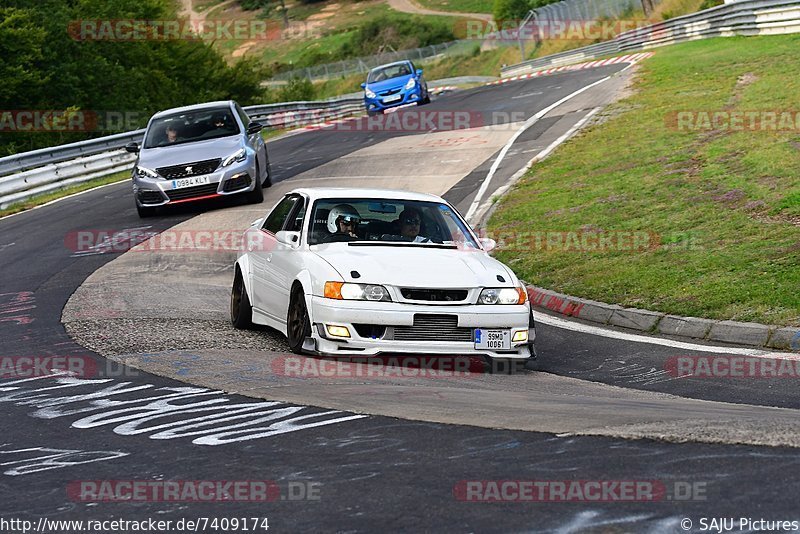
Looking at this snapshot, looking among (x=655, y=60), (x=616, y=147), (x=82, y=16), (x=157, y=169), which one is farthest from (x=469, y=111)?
(x=82, y=16)

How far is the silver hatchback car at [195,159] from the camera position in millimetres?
20656

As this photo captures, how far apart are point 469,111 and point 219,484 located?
105ft

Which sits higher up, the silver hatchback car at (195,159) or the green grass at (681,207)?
the silver hatchback car at (195,159)

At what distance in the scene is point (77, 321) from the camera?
12133mm

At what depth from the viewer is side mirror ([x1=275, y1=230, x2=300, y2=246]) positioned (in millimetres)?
10734

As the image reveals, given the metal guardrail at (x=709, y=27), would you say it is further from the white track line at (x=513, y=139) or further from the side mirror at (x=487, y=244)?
the side mirror at (x=487, y=244)

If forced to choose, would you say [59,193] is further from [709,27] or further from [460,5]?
[460,5]

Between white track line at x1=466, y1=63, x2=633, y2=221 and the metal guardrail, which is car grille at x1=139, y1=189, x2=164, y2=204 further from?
the metal guardrail

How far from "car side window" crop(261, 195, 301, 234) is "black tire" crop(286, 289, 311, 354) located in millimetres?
1327

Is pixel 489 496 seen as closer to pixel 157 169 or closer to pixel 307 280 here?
pixel 307 280

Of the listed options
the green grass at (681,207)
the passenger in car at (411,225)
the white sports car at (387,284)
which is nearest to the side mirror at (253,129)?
the green grass at (681,207)

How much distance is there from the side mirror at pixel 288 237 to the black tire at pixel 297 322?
0.59 m

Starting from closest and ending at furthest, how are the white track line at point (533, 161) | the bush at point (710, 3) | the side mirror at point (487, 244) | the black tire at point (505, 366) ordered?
the black tire at point (505, 366) → the side mirror at point (487, 244) → the white track line at point (533, 161) → the bush at point (710, 3)

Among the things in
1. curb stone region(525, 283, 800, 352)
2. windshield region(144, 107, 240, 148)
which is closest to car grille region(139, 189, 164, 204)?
windshield region(144, 107, 240, 148)
